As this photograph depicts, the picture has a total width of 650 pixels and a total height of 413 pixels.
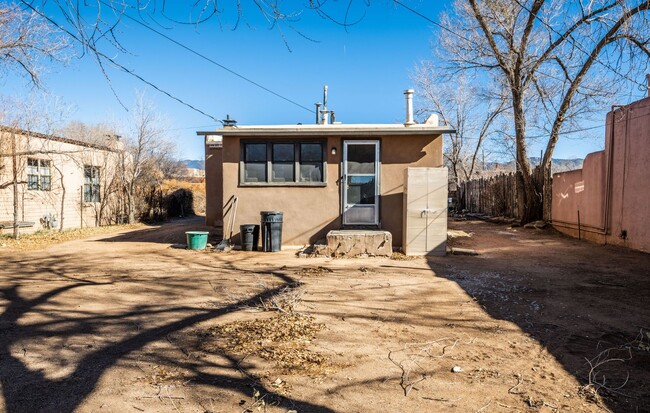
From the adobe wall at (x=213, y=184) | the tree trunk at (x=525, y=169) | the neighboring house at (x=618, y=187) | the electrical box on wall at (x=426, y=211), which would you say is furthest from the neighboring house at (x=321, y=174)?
the tree trunk at (x=525, y=169)

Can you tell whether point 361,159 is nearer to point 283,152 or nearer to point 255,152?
point 283,152

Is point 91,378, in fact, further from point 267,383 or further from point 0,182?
point 0,182

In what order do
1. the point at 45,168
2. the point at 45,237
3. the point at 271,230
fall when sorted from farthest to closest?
1. the point at 45,168
2. the point at 45,237
3. the point at 271,230

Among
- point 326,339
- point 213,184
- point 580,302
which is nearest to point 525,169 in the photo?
point 580,302

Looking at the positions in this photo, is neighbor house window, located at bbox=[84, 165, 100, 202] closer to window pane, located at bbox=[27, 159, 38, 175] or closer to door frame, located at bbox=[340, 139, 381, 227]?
window pane, located at bbox=[27, 159, 38, 175]

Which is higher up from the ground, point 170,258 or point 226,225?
point 226,225

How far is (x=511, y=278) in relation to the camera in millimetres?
6676

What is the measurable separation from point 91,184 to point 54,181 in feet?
6.73

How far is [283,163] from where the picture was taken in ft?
34.3

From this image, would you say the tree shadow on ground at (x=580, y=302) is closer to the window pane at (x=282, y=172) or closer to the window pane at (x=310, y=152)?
the window pane at (x=310, y=152)

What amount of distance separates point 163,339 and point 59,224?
13552 mm

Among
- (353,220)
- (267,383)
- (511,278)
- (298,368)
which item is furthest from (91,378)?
(353,220)

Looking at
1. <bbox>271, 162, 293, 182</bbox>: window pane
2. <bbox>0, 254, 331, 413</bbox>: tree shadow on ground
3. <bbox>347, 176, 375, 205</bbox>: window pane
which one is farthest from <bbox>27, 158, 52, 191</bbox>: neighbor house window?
<bbox>347, 176, 375, 205</bbox>: window pane

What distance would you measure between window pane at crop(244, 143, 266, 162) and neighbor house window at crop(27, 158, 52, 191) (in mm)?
8297
